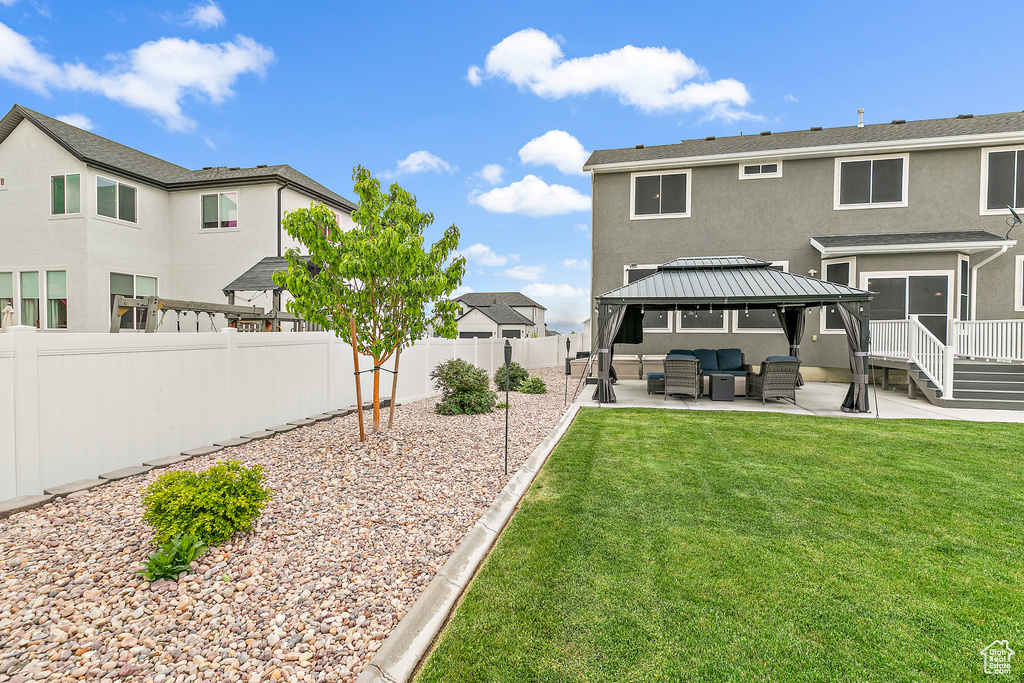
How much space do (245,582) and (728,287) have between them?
10.5 m

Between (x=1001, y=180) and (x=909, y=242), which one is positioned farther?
(x=1001, y=180)

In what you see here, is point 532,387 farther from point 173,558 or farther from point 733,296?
point 173,558

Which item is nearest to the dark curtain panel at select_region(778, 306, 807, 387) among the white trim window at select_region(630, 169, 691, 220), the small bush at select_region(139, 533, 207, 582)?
the white trim window at select_region(630, 169, 691, 220)

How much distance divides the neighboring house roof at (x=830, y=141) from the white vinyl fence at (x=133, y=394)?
12335 mm

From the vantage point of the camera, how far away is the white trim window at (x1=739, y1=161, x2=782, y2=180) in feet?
Result: 47.5

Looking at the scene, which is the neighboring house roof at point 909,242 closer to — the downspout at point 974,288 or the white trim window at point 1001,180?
the downspout at point 974,288

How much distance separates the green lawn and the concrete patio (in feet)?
11.5

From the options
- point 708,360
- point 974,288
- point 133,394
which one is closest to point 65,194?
point 133,394

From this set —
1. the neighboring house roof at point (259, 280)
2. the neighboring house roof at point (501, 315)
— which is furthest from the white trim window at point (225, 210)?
the neighboring house roof at point (501, 315)

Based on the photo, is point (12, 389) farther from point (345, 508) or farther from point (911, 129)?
point (911, 129)

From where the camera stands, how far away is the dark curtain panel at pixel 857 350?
9.51 m

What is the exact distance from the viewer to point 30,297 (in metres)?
14.9

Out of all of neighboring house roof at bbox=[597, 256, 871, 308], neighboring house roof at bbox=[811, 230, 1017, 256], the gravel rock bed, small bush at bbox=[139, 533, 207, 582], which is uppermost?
neighboring house roof at bbox=[811, 230, 1017, 256]

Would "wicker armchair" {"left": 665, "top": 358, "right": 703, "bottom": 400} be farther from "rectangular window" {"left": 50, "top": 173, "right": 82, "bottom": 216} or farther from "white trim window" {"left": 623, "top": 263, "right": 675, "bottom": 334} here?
"rectangular window" {"left": 50, "top": 173, "right": 82, "bottom": 216}
